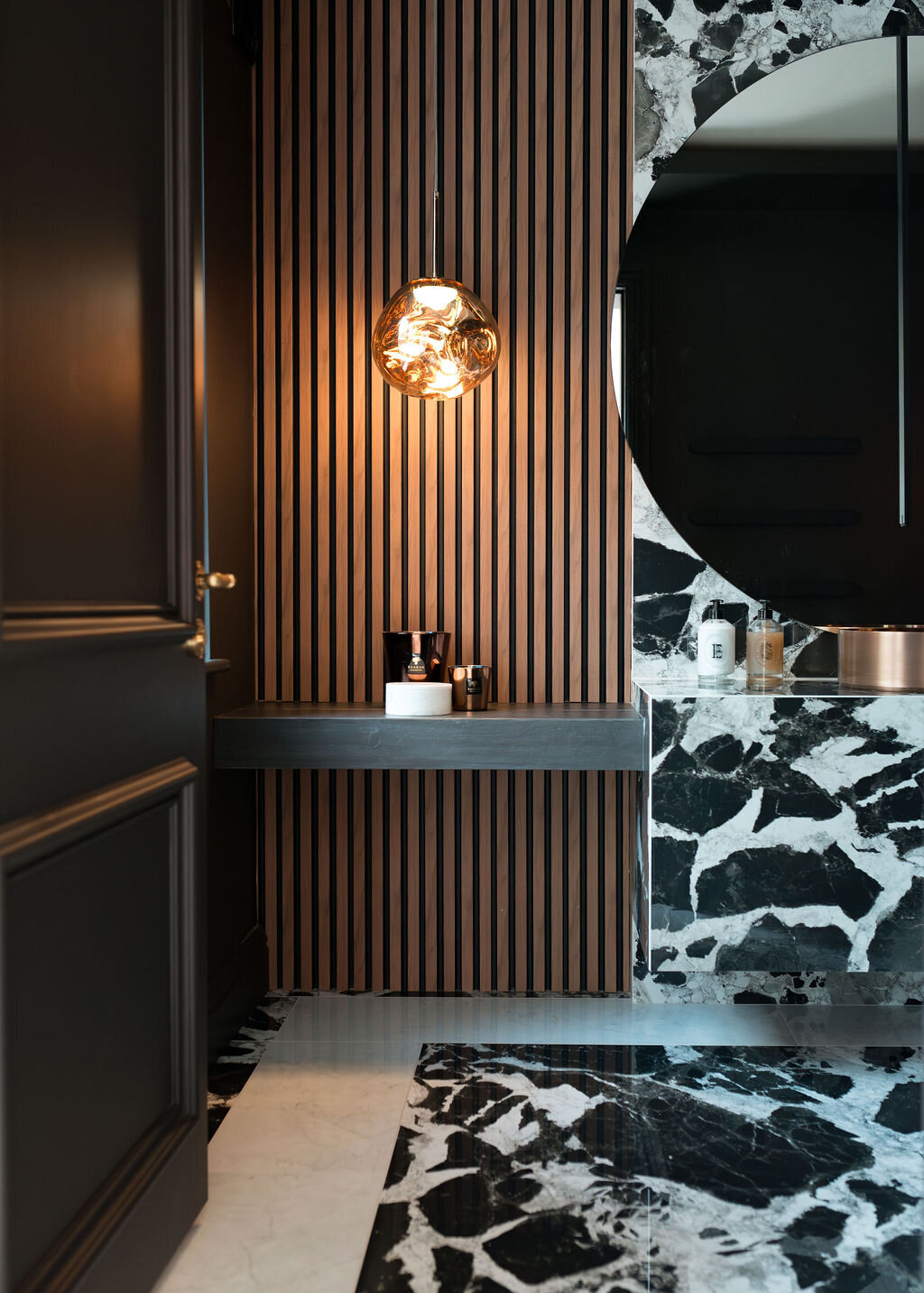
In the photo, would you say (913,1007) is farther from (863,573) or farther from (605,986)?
(863,573)

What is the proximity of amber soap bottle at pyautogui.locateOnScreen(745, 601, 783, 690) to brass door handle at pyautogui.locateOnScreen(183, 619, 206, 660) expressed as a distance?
135 cm

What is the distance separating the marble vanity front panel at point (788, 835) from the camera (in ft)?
7.55

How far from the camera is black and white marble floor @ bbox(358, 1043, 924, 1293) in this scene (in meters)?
1.65

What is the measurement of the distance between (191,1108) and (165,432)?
1126 millimetres

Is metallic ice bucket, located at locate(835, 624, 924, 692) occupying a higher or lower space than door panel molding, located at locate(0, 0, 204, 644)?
lower

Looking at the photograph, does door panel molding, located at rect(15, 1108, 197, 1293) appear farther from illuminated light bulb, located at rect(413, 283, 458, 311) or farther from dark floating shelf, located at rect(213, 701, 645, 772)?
illuminated light bulb, located at rect(413, 283, 458, 311)

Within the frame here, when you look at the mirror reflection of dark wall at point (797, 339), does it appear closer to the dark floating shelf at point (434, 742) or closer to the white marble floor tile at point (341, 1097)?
the dark floating shelf at point (434, 742)

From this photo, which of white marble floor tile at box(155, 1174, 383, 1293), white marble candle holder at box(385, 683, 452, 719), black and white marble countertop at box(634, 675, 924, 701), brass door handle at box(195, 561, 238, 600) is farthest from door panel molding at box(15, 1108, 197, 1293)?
black and white marble countertop at box(634, 675, 924, 701)

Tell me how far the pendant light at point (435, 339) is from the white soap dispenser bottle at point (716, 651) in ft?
2.85

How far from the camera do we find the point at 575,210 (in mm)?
2811

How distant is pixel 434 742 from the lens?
2434mm

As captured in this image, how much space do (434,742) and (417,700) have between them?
0.12 metres

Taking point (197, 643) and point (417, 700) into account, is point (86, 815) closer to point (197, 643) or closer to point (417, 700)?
point (197, 643)

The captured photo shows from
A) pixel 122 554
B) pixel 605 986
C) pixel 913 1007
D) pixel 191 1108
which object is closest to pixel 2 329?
pixel 122 554
